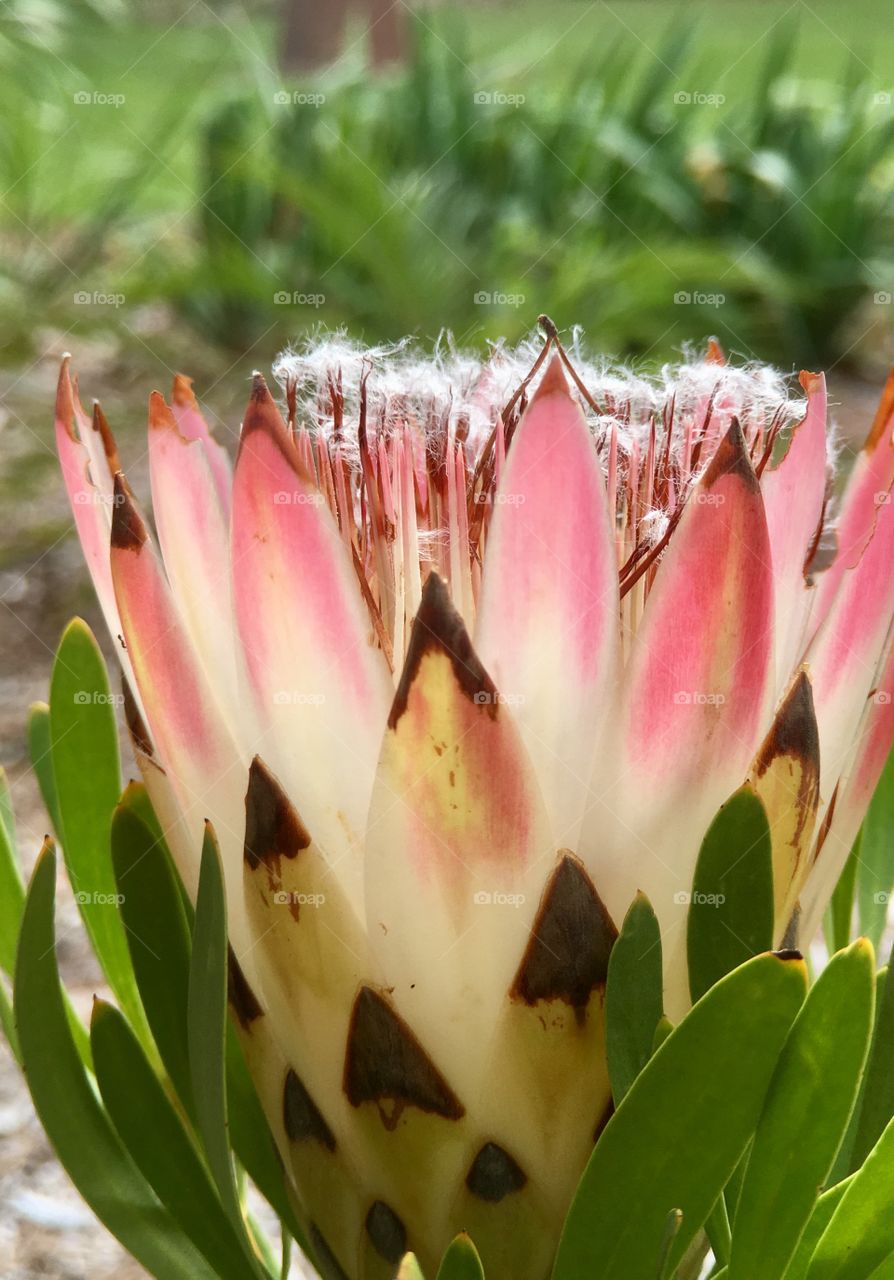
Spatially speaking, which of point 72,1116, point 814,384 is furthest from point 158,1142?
point 814,384

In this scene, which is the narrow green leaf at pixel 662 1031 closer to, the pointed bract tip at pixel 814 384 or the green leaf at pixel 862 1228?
the green leaf at pixel 862 1228

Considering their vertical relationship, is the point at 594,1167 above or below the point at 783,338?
below

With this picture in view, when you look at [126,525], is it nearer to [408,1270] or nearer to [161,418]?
[161,418]

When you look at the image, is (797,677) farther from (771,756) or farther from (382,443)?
(382,443)

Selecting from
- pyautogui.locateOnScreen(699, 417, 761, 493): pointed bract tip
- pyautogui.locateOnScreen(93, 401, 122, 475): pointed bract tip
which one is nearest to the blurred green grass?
pyautogui.locateOnScreen(93, 401, 122, 475): pointed bract tip

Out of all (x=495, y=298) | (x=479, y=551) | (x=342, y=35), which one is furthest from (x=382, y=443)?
(x=342, y=35)
